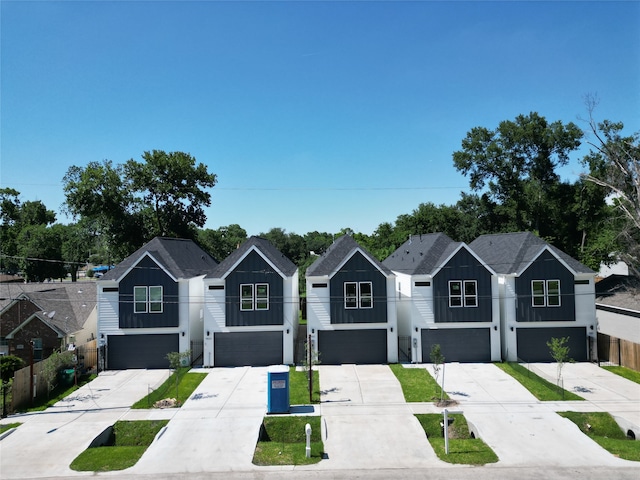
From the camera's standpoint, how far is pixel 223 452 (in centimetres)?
1496

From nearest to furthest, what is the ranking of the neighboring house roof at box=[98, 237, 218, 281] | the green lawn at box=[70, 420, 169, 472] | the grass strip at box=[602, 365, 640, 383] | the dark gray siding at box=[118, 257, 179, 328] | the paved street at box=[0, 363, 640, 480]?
the paved street at box=[0, 363, 640, 480] → the green lawn at box=[70, 420, 169, 472] → the grass strip at box=[602, 365, 640, 383] → the dark gray siding at box=[118, 257, 179, 328] → the neighboring house roof at box=[98, 237, 218, 281]

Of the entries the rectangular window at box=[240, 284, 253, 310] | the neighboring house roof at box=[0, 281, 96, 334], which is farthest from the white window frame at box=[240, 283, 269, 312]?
the neighboring house roof at box=[0, 281, 96, 334]

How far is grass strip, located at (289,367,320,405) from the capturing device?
20031 mm

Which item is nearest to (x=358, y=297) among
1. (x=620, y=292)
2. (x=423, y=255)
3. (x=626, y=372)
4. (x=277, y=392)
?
(x=423, y=255)

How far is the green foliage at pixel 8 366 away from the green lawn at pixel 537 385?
86.6ft

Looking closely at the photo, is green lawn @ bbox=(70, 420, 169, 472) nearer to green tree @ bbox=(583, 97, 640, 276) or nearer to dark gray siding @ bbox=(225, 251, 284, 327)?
dark gray siding @ bbox=(225, 251, 284, 327)

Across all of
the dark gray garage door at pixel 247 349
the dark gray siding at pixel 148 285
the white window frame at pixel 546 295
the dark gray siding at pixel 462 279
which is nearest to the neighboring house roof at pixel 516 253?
the white window frame at pixel 546 295

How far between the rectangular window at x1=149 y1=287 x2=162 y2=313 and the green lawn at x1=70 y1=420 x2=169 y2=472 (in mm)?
9433

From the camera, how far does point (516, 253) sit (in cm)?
2852

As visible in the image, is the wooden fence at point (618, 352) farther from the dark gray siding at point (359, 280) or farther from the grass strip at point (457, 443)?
the grass strip at point (457, 443)

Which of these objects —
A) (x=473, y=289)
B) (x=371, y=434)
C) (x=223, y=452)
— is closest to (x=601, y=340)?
(x=473, y=289)

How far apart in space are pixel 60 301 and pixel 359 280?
842 inches

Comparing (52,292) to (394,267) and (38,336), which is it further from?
(394,267)

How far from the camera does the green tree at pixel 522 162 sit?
152 ft
